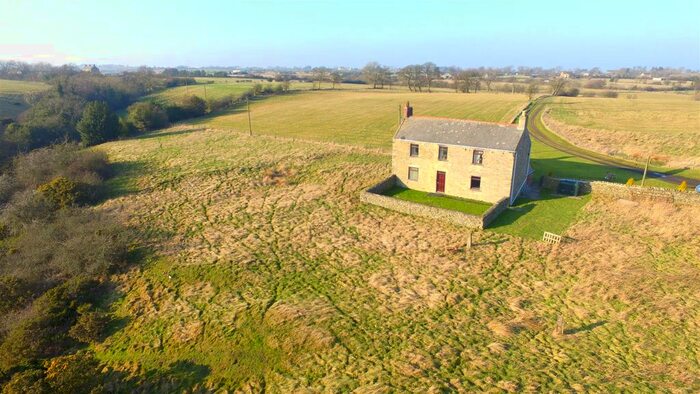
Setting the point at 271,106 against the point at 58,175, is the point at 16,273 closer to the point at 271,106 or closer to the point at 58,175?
the point at 58,175

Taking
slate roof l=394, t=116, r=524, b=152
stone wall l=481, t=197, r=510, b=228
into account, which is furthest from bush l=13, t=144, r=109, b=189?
stone wall l=481, t=197, r=510, b=228

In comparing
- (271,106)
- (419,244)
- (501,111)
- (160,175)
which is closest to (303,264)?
(419,244)

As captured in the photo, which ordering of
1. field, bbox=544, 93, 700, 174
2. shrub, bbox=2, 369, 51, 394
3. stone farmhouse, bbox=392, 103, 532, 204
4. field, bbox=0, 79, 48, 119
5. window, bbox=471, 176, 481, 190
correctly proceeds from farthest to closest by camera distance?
field, bbox=0, 79, 48, 119 < field, bbox=544, 93, 700, 174 < window, bbox=471, 176, 481, 190 < stone farmhouse, bbox=392, 103, 532, 204 < shrub, bbox=2, 369, 51, 394

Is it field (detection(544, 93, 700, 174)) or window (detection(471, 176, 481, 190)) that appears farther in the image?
field (detection(544, 93, 700, 174))

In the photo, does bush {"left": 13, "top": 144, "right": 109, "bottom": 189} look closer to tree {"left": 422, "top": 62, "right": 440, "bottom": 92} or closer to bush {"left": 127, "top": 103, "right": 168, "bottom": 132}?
bush {"left": 127, "top": 103, "right": 168, "bottom": 132}

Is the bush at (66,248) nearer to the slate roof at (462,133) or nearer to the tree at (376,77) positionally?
the slate roof at (462,133)

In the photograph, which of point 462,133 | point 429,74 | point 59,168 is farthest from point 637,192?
point 429,74

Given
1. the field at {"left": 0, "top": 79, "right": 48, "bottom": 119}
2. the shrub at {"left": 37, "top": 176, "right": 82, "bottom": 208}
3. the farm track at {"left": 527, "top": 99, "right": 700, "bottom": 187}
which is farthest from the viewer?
the field at {"left": 0, "top": 79, "right": 48, "bottom": 119}

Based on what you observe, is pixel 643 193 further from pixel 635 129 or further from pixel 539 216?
pixel 635 129
